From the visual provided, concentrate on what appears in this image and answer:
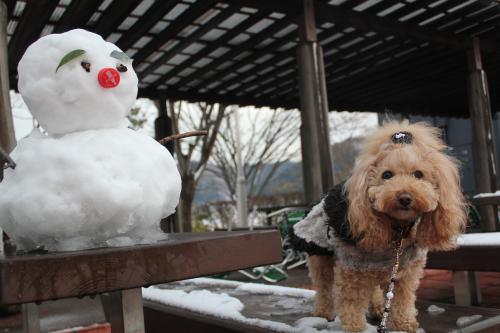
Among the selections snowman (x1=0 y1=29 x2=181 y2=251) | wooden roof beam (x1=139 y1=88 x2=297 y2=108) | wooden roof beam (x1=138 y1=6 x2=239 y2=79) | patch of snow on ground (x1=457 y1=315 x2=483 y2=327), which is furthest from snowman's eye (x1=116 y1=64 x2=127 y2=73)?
wooden roof beam (x1=139 y1=88 x2=297 y2=108)

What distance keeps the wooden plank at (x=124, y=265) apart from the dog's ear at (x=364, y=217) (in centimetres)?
50

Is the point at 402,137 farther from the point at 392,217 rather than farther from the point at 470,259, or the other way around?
the point at 470,259

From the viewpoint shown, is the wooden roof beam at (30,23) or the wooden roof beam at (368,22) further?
the wooden roof beam at (368,22)

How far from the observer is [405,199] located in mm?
1581

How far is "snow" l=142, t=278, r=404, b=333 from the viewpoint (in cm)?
202

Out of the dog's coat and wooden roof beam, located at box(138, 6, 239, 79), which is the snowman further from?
wooden roof beam, located at box(138, 6, 239, 79)

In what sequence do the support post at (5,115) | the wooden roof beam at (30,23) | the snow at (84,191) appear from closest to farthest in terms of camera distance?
the snow at (84,191) → the support post at (5,115) → the wooden roof beam at (30,23)

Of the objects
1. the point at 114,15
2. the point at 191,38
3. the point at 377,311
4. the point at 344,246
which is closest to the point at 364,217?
the point at 344,246

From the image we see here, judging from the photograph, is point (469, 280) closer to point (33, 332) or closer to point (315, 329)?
point (315, 329)

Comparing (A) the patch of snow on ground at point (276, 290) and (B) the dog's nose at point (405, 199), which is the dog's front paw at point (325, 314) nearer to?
(A) the patch of snow on ground at point (276, 290)

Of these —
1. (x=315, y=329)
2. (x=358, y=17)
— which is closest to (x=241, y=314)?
(x=315, y=329)

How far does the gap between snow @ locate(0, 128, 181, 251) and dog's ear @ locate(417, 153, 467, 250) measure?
38.0 inches

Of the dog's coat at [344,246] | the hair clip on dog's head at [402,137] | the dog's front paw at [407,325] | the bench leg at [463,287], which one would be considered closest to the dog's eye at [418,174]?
the hair clip on dog's head at [402,137]

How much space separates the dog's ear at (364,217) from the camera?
169 cm
